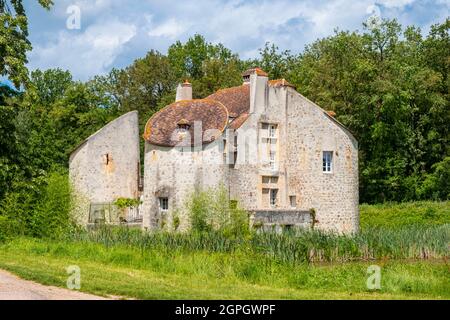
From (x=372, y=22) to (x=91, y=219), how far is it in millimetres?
27227

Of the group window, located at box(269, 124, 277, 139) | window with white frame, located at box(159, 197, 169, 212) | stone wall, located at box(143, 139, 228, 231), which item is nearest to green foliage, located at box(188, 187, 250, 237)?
stone wall, located at box(143, 139, 228, 231)

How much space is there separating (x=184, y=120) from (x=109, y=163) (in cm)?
731

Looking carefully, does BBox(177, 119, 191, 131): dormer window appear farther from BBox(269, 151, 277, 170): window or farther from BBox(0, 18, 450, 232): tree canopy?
BBox(0, 18, 450, 232): tree canopy

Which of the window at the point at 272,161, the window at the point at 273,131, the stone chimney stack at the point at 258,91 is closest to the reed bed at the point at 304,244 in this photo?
the window at the point at 272,161

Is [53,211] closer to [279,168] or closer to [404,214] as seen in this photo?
[279,168]

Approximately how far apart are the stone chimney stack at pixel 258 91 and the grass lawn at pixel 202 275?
14.8 m

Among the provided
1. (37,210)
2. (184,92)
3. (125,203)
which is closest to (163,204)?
(125,203)

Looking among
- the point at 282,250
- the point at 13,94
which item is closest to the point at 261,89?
the point at 13,94

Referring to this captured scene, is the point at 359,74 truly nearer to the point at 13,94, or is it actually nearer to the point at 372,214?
the point at 372,214

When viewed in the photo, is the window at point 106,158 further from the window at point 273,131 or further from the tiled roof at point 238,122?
the window at point 273,131

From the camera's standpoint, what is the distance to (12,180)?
28.1 metres

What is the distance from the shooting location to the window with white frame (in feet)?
118

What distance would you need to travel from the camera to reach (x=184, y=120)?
35719 mm

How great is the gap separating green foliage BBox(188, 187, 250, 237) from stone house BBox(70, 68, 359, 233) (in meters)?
1.14
